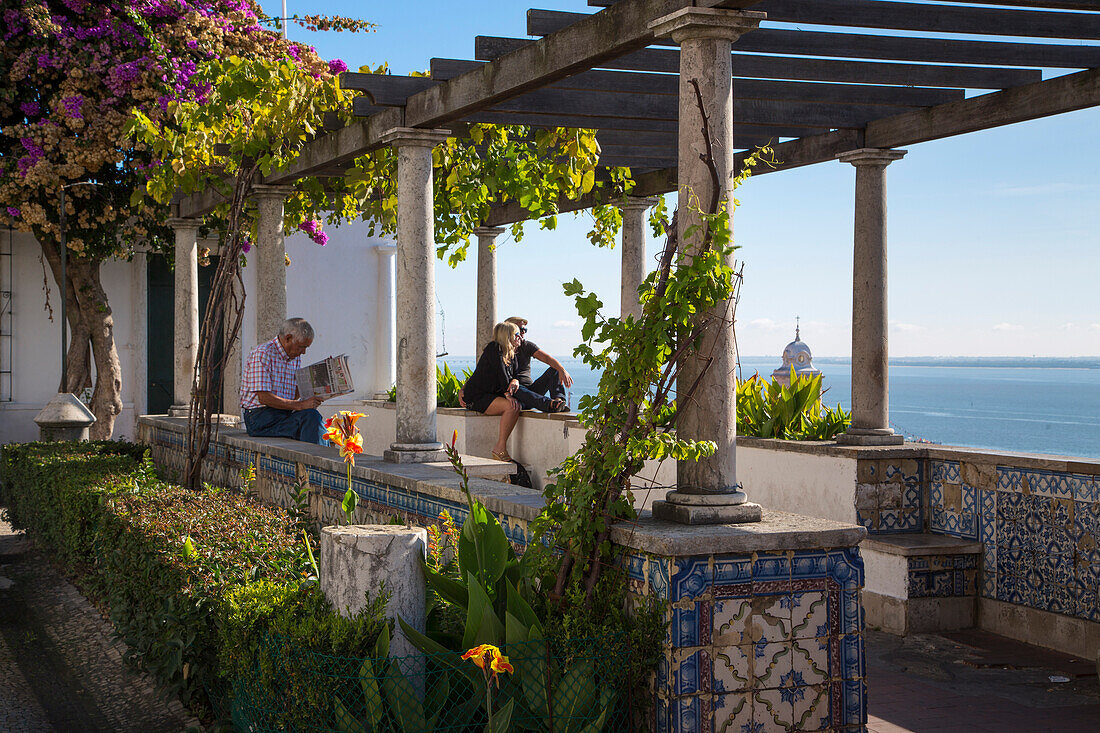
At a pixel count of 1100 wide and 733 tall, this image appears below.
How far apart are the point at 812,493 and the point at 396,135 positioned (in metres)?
3.76

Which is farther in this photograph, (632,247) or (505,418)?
(505,418)

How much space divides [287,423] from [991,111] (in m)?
5.71

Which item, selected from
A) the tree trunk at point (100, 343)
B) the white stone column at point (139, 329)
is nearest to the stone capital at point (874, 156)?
the tree trunk at point (100, 343)

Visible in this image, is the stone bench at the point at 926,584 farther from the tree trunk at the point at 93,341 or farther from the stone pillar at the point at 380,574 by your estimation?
the tree trunk at the point at 93,341

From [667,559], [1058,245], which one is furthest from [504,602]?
[1058,245]

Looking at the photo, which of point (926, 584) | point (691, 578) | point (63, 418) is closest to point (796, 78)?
point (926, 584)

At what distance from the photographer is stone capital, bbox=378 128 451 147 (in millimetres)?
6984

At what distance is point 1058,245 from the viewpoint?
11625cm

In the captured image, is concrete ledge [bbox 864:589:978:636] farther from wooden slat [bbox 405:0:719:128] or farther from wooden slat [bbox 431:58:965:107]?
wooden slat [bbox 405:0:719:128]

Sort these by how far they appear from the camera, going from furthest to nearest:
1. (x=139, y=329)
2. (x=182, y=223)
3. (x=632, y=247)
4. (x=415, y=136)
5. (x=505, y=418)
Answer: (x=139, y=329), (x=182, y=223), (x=505, y=418), (x=632, y=247), (x=415, y=136)

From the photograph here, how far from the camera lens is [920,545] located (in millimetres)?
6699

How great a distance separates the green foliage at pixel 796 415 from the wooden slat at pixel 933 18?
2.94 metres

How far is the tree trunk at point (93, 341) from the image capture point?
12992mm

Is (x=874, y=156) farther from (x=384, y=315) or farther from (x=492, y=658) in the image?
(x=384, y=315)
